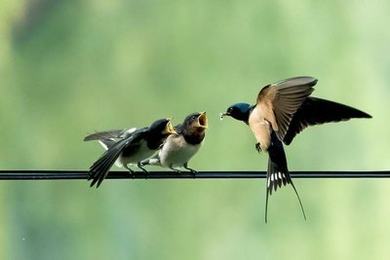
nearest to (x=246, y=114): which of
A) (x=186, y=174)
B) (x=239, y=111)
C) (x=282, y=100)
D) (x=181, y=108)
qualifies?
(x=239, y=111)

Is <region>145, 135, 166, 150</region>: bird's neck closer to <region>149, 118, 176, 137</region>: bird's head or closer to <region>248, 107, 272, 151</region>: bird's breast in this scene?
<region>149, 118, 176, 137</region>: bird's head

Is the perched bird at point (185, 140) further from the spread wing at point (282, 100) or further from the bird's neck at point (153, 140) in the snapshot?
the spread wing at point (282, 100)

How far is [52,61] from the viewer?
11.3ft

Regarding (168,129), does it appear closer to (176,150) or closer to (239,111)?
(176,150)

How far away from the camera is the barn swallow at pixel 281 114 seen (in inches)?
92.1

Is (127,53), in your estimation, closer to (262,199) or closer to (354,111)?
(262,199)

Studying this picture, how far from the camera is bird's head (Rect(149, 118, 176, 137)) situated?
7.88ft

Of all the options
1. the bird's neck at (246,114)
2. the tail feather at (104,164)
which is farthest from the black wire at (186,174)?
the bird's neck at (246,114)

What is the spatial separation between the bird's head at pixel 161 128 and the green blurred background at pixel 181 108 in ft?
3.24

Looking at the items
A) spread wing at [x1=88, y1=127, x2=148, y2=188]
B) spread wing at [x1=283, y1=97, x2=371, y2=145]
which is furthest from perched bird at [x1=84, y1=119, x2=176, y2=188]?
spread wing at [x1=283, y1=97, x2=371, y2=145]

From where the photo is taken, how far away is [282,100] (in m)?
2.38

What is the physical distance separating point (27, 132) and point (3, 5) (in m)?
0.45

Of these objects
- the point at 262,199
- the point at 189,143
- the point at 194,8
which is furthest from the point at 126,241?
the point at 189,143

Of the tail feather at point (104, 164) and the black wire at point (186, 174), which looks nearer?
the black wire at point (186, 174)
